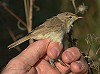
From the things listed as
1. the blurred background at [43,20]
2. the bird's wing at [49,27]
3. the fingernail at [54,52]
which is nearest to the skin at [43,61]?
the fingernail at [54,52]

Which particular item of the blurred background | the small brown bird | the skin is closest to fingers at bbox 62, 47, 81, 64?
the skin

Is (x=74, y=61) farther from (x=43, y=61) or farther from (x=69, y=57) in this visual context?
(x=43, y=61)

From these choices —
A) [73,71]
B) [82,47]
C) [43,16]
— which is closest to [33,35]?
[73,71]

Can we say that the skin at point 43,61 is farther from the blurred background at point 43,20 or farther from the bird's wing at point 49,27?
the blurred background at point 43,20

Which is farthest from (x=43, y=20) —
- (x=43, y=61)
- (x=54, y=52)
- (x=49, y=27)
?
(x=54, y=52)

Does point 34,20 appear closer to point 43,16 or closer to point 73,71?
point 43,16

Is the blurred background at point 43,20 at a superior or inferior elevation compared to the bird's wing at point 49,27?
inferior
